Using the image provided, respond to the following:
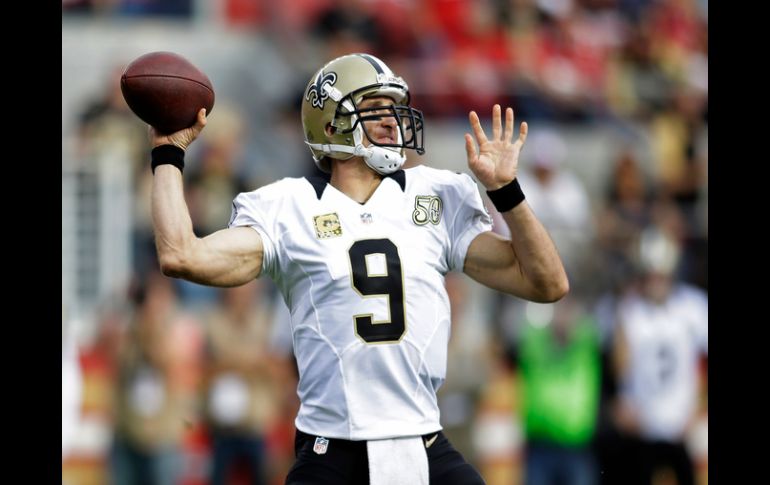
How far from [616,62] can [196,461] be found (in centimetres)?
687

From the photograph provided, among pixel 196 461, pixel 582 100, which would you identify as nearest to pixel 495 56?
pixel 582 100

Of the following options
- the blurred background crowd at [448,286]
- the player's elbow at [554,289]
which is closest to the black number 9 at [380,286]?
the player's elbow at [554,289]

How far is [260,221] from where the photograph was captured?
14.8ft

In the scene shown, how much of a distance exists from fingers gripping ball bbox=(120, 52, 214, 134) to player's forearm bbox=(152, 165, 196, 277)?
218 mm

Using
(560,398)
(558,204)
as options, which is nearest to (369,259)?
(560,398)

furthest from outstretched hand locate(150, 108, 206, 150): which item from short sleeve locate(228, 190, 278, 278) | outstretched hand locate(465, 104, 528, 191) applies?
outstretched hand locate(465, 104, 528, 191)

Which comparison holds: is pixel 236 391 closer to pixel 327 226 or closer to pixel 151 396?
pixel 151 396

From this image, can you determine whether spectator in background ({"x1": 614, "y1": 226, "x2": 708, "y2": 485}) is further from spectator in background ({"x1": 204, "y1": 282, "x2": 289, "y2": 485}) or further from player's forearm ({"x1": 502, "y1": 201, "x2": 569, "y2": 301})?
player's forearm ({"x1": 502, "y1": 201, "x2": 569, "y2": 301})

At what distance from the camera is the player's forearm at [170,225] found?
14.0ft

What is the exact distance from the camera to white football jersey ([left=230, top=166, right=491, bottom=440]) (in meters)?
4.37

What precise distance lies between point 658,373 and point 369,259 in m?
5.05

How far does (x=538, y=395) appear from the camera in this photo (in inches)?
351

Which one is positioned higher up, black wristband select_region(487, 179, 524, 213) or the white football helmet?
the white football helmet

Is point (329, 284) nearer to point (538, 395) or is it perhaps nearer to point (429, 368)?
point (429, 368)
